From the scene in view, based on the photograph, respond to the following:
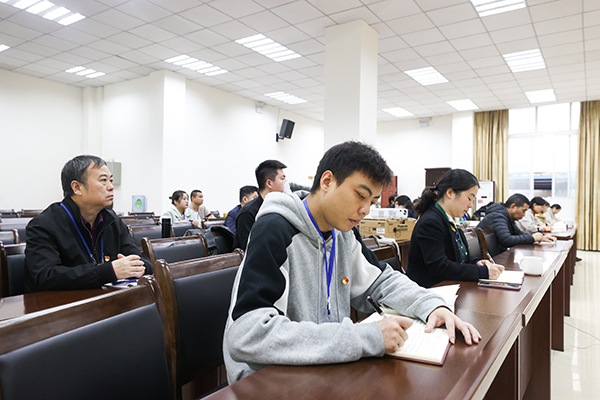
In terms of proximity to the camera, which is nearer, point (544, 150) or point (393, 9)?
point (393, 9)

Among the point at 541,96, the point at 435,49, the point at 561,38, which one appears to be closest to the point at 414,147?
the point at 541,96

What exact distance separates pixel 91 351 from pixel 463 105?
33.6 feet

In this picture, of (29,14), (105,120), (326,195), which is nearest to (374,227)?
(326,195)

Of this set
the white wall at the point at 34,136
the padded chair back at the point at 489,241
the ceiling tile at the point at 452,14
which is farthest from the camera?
the white wall at the point at 34,136

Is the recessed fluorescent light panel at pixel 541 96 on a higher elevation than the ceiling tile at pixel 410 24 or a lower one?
lower

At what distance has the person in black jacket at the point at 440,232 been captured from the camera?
212 cm

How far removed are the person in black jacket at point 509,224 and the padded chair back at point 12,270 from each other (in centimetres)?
387

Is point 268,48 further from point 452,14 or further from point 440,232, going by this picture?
point 440,232

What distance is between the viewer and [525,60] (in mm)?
6656

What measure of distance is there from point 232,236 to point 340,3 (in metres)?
3.40

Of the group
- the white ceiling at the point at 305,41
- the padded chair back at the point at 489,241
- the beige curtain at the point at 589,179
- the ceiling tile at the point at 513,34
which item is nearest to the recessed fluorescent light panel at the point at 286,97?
the white ceiling at the point at 305,41

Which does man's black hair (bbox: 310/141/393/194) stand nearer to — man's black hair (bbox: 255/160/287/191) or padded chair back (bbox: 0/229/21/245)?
man's black hair (bbox: 255/160/287/191)

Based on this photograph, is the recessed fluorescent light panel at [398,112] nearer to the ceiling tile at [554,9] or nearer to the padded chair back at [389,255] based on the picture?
the ceiling tile at [554,9]

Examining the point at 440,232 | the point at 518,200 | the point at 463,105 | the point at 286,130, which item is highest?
the point at 463,105
